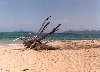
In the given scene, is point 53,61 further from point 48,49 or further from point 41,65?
point 48,49

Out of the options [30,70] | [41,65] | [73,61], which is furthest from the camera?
[73,61]

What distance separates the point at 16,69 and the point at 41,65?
137cm

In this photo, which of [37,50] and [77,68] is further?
[37,50]

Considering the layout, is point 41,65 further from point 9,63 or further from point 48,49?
point 48,49

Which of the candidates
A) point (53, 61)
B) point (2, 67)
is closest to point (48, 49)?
point (53, 61)

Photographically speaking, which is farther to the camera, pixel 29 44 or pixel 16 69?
pixel 29 44

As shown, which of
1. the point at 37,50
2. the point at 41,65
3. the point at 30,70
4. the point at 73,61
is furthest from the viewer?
the point at 37,50

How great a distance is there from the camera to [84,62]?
13.3m

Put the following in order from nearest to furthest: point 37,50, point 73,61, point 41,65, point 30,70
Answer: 1. point 30,70
2. point 41,65
3. point 73,61
4. point 37,50

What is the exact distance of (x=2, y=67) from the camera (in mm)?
12102

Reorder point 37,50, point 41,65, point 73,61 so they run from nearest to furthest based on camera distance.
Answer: point 41,65, point 73,61, point 37,50

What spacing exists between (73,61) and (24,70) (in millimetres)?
3127

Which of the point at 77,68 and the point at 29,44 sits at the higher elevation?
the point at 29,44

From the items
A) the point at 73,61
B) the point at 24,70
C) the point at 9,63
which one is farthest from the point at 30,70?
the point at 73,61
